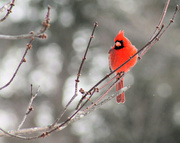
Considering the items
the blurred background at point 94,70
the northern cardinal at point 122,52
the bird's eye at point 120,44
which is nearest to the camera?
the northern cardinal at point 122,52

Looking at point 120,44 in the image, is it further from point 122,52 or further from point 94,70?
point 94,70

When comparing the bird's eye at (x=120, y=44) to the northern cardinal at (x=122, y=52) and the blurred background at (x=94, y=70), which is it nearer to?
the northern cardinal at (x=122, y=52)

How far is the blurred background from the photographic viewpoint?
6.85m

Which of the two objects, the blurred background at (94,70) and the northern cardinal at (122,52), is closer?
the northern cardinal at (122,52)

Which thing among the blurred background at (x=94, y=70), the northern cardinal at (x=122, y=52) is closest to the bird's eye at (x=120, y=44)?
the northern cardinal at (x=122, y=52)

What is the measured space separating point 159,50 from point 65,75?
2.94 metres

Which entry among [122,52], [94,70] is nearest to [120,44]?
[122,52]

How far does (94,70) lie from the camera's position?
815cm

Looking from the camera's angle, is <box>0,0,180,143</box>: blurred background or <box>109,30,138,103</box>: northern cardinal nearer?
<box>109,30,138,103</box>: northern cardinal

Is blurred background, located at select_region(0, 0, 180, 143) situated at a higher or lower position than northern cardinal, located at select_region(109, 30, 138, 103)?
higher

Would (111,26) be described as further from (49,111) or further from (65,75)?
(49,111)

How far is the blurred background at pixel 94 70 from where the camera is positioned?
6848mm

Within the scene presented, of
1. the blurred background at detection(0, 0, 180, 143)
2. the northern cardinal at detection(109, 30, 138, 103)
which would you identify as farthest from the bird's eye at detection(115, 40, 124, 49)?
the blurred background at detection(0, 0, 180, 143)

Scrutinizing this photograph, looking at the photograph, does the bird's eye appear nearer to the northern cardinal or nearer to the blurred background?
the northern cardinal
